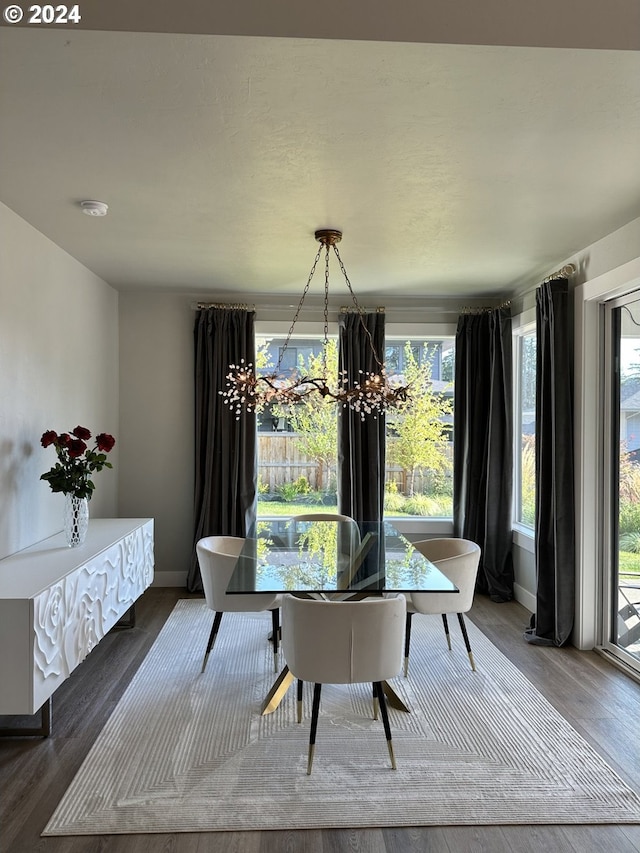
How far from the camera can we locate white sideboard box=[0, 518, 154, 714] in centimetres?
253

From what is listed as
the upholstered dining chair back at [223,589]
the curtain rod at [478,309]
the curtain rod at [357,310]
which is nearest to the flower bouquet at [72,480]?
the upholstered dining chair back at [223,589]

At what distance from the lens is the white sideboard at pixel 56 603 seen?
253cm

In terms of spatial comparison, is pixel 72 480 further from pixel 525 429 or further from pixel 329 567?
pixel 525 429

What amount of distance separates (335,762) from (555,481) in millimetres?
2358

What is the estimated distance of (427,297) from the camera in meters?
5.54

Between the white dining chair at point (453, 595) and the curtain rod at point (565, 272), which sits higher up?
the curtain rod at point (565, 272)

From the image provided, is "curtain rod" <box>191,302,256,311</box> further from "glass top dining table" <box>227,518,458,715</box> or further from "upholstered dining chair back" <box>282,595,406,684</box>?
"upholstered dining chair back" <box>282,595,406,684</box>

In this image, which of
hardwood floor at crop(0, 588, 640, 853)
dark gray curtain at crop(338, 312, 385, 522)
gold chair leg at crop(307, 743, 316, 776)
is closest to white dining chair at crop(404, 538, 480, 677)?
hardwood floor at crop(0, 588, 640, 853)

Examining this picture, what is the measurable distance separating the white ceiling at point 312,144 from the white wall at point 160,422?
120 cm

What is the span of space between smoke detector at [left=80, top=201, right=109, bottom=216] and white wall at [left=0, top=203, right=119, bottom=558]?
1.44 ft

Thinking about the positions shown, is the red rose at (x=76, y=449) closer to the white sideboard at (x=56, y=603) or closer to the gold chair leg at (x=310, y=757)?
the white sideboard at (x=56, y=603)

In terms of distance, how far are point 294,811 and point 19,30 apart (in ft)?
9.14

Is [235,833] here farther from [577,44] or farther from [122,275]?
[122,275]

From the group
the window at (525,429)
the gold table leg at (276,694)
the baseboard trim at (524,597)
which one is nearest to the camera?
the gold table leg at (276,694)
